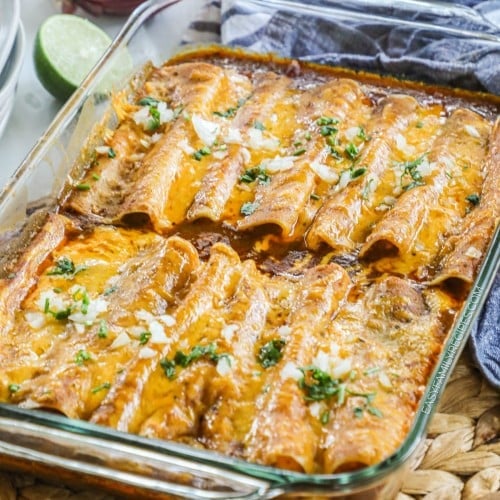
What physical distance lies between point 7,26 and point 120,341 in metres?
1.62

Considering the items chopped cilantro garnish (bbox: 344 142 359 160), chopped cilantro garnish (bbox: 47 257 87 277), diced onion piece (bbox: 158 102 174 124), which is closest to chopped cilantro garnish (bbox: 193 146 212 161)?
diced onion piece (bbox: 158 102 174 124)

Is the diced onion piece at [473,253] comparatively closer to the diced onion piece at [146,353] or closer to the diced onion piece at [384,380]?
the diced onion piece at [384,380]

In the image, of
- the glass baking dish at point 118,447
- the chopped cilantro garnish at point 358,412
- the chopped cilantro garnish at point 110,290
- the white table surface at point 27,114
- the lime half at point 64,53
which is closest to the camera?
the glass baking dish at point 118,447

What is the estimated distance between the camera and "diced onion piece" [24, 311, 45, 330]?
3.05m

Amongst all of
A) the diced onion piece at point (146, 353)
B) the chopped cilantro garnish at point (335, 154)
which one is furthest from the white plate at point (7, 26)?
the diced onion piece at point (146, 353)

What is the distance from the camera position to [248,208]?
3586mm

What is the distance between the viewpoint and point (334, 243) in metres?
3.40

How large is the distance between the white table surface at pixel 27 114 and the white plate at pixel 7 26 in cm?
46

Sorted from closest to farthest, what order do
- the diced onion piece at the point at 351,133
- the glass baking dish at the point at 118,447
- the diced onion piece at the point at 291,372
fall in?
the glass baking dish at the point at 118,447
the diced onion piece at the point at 291,372
the diced onion piece at the point at 351,133

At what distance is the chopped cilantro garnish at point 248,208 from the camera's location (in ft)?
11.7

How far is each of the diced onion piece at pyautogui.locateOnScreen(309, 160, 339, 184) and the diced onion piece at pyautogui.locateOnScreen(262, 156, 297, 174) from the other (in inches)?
3.5

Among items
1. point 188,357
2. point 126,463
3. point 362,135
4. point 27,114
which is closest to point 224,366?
point 188,357

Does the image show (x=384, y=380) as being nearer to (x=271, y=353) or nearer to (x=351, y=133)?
(x=271, y=353)

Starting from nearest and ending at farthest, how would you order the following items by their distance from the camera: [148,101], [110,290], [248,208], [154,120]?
[110,290], [248,208], [154,120], [148,101]
